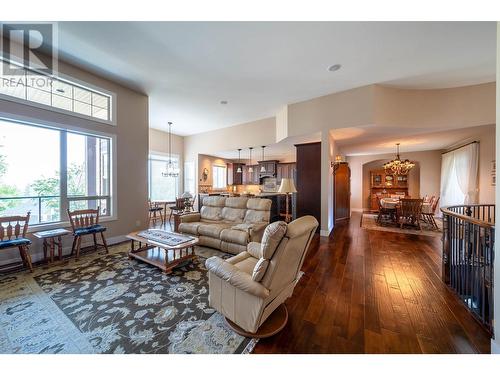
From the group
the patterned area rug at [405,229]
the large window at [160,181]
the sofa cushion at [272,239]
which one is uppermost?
the large window at [160,181]

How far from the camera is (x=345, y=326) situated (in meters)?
1.69

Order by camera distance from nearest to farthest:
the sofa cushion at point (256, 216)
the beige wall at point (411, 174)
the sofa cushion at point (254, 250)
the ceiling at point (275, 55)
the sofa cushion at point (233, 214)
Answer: the sofa cushion at point (254, 250) → the ceiling at point (275, 55) → the sofa cushion at point (256, 216) → the sofa cushion at point (233, 214) → the beige wall at point (411, 174)

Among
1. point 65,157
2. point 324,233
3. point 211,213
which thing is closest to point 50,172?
point 65,157

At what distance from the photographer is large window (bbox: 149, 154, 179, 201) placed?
296 inches

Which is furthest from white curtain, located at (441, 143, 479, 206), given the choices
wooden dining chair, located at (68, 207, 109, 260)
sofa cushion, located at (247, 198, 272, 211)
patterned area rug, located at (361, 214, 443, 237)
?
wooden dining chair, located at (68, 207, 109, 260)

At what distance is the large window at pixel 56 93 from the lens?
296 cm

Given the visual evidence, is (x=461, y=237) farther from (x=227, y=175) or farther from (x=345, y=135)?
(x=227, y=175)

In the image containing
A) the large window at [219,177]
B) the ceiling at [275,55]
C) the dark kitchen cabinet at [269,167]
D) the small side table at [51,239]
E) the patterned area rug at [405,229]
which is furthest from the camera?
the large window at [219,177]

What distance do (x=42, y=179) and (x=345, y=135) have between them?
265 inches

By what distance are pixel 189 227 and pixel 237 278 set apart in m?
2.63

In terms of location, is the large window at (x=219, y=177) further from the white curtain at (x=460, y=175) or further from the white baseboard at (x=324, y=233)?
the white curtain at (x=460, y=175)

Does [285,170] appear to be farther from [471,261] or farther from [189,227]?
[471,261]

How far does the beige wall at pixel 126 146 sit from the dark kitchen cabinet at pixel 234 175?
5.14 meters

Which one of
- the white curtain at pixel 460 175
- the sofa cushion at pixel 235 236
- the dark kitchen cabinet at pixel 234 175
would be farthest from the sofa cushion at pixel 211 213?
the white curtain at pixel 460 175
